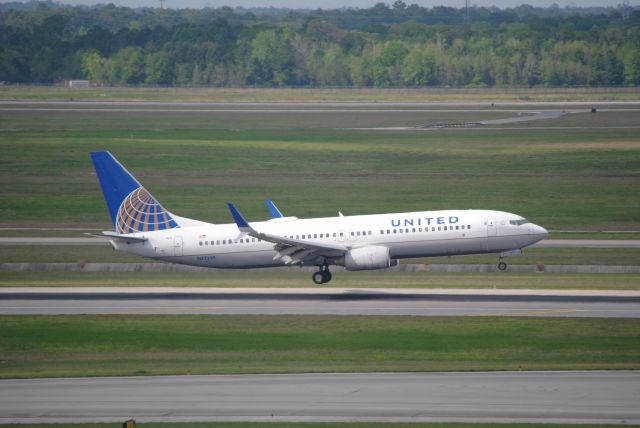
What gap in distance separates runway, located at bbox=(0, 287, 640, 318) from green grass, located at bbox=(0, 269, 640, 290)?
1797mm

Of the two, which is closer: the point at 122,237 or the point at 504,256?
the point at 122,237

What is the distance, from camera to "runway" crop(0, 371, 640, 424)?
32844mm

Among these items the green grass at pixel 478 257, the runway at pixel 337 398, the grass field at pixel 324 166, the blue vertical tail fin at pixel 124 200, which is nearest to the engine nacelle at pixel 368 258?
the green grass at pixel 478 257

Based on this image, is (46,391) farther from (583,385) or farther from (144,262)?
(144,262)

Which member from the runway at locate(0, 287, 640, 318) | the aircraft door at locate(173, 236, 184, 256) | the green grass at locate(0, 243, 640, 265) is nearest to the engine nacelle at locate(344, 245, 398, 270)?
the runway at locate(0, 287, 640, 318)

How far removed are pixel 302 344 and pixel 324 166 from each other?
6807 centimetres

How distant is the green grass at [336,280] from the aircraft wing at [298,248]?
187cm

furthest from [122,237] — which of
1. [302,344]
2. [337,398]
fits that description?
[337,398]

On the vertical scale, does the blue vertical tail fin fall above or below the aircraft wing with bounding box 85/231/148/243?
above

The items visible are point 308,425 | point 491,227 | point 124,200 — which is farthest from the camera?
point 124,200

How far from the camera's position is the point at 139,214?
61.1 m

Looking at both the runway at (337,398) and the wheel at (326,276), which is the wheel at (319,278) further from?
the runway at (337,398)

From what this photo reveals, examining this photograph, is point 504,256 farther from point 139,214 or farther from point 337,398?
point 337,398

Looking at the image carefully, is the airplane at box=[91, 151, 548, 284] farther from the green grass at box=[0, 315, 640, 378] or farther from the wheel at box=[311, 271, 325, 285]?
the green grass at box=[0, 315, 640, 378]
